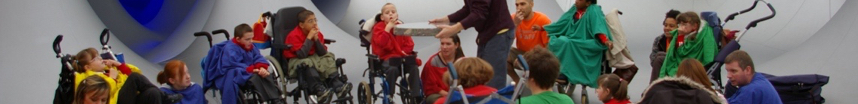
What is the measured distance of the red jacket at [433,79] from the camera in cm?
841

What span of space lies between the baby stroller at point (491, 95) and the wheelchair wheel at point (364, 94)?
2708 millimetres

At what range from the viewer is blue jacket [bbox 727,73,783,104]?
6.85m

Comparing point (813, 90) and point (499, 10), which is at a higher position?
point (499, 10)

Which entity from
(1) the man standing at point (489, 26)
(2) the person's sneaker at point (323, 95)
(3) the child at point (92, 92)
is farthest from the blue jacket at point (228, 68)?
(3) the child at point (92, 92)

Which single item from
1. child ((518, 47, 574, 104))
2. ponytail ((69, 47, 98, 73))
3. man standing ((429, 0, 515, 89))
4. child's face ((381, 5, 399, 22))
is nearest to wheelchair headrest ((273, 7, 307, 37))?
child's face ((381, 5, 399, 22))

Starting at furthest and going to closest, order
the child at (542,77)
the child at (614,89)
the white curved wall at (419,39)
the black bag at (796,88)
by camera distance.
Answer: the white curved wall at (419,39) → the black bag at (796,88) → the child at (614,89) → the child at (542,77)

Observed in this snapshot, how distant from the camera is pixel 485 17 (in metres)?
7.85

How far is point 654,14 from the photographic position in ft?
41.6

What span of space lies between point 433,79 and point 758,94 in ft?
7.07

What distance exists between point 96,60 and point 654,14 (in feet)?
19.9

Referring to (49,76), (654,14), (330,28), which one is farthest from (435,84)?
(654,14)

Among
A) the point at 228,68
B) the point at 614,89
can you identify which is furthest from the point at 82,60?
the point at 614,89

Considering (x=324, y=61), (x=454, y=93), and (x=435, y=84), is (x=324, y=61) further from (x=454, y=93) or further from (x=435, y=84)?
(x=454, y=93)

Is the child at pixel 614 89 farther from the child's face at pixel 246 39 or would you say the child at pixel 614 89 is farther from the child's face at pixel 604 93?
the child's face at pixel 246 39
